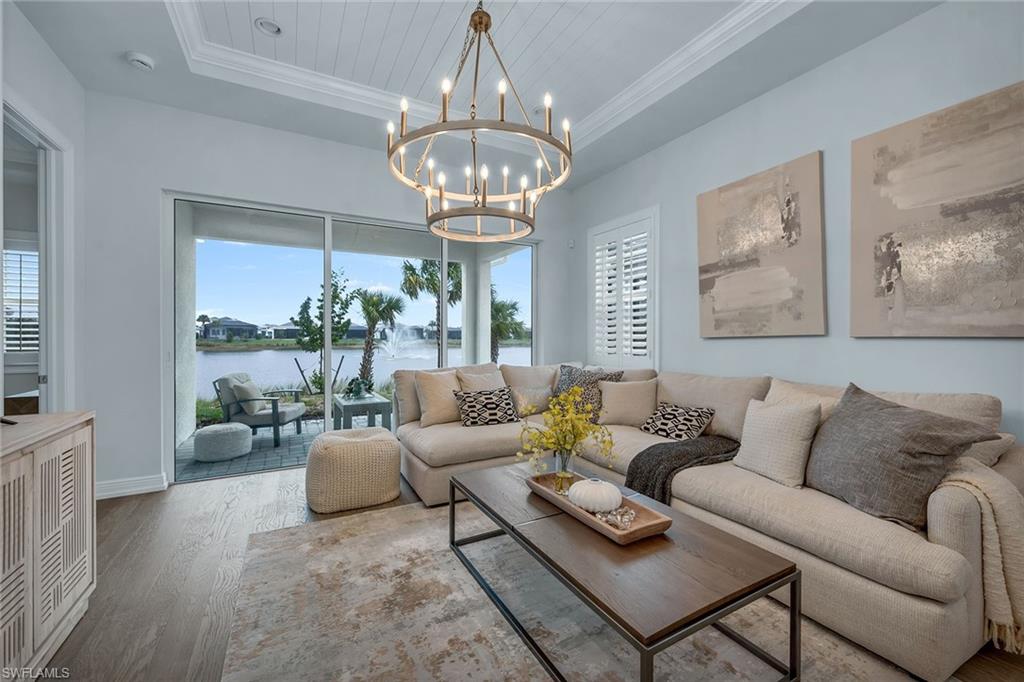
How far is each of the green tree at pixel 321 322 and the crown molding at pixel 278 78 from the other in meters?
1.47

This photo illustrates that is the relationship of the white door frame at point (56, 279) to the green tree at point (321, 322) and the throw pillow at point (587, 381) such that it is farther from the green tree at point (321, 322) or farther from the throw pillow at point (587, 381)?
the throw pillow at point (587, 381)

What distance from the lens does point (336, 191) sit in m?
3.98

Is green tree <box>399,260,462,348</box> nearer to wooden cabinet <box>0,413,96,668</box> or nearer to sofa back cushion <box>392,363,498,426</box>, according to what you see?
sofa back cushion <box>392,363,498,426</box>

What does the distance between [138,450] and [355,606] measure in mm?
2593

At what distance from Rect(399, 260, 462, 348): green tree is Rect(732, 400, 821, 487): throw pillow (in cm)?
315

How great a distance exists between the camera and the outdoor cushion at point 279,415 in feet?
12.5

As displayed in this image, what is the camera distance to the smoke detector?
2.72 metres

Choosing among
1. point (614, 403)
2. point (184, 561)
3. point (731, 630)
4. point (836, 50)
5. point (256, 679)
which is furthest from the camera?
point (614, 403)

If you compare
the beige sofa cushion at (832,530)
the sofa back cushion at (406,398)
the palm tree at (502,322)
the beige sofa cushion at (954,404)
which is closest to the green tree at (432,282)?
the palm tree at (502,322)

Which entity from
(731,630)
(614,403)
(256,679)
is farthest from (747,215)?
(256,679)

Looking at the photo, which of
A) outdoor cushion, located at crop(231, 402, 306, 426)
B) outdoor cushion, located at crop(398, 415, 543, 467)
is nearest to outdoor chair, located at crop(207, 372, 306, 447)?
outdoor cushion, located at crop(231, 402, 306, 426)

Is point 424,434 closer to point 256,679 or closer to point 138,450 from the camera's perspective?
point 256,679

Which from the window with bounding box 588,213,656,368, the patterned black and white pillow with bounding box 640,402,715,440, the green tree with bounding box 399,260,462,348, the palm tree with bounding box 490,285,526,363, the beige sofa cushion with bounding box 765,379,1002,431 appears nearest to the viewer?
the beige sofa cushion with bounding box 765,379,1002,431

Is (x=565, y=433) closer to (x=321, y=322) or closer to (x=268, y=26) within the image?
(x=321, y=322)
